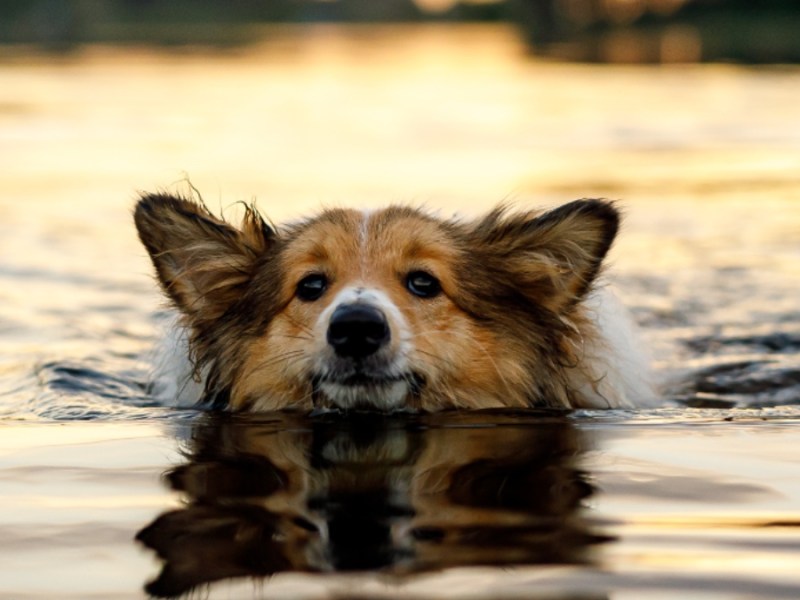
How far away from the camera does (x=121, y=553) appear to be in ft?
13.7

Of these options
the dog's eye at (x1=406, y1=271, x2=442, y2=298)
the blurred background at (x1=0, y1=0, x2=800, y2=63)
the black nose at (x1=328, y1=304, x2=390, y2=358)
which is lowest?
the black nose at (x1=328, y1=304, x2=390, y2=358)

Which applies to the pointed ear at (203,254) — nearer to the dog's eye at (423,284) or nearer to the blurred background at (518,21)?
the dog's eye at (423,284)

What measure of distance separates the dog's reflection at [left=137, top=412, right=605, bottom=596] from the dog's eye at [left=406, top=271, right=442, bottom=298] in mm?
582

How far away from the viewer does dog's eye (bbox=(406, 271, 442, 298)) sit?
639cm

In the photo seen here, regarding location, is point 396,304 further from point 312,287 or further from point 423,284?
point 312,287

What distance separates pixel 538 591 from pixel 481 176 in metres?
12.0

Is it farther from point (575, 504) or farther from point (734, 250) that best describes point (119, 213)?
point (575, 504)

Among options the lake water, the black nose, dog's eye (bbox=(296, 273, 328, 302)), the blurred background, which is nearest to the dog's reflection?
the lake water

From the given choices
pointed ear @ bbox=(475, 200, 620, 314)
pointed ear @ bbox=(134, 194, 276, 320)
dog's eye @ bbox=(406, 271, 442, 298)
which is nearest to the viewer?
dog's eye @ bbox=(406, 271, 442, 298)

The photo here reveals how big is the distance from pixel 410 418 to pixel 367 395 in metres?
0.27

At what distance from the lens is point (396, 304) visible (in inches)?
242

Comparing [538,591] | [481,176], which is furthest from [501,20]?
[538,591]

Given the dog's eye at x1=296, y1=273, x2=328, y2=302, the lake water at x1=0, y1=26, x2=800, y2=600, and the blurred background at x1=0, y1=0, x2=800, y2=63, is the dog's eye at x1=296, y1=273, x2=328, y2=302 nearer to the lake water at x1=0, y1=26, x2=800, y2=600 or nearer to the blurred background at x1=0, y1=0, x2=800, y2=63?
the lake water at x1=0, y1=26, x2=800, y2=600

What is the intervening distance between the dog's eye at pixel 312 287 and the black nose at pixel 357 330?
0.59 meters
